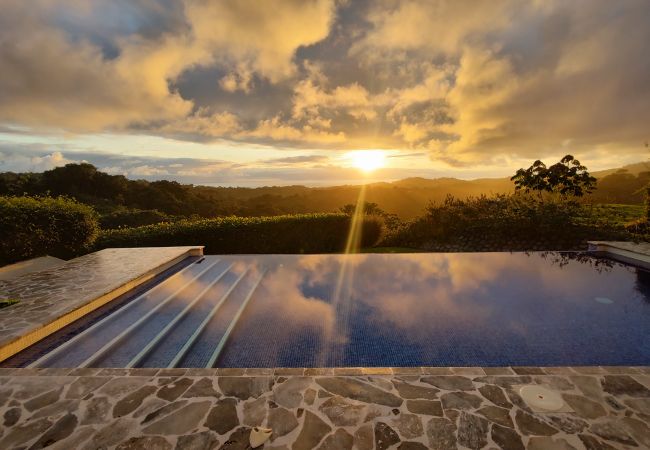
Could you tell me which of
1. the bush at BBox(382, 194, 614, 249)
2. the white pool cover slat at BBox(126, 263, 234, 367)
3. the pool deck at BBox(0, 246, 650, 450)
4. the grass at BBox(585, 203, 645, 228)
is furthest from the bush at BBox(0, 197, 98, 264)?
the grass at BBox(585, 203, 645, 228)

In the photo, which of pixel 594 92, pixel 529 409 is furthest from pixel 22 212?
pixel 594 92

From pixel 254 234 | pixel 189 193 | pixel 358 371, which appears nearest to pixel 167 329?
pixel 358 371

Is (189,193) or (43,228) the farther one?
(189,193)

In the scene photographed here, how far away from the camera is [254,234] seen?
12.3m

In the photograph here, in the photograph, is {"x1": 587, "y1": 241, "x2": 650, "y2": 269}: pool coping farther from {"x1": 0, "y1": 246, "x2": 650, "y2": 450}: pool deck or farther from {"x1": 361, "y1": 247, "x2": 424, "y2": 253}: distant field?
{"x1": 0, "y1": 246, "x2": 650, "y2": 450}: pool deck

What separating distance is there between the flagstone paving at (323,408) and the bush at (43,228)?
7.06 metres

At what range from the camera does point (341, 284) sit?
27.0 ft

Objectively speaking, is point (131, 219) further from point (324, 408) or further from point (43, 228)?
point (324, 408)

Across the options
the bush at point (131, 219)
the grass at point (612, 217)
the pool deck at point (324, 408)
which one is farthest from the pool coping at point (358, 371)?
the bush at point (131, 219)

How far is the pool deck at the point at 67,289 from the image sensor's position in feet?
16.5

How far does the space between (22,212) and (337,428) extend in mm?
10916

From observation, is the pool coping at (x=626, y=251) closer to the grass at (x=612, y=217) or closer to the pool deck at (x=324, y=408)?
the grass at (x=612, y=217)

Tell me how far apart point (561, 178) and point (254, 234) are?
58.6ft

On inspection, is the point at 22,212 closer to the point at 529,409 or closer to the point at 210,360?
the point at 210,360
